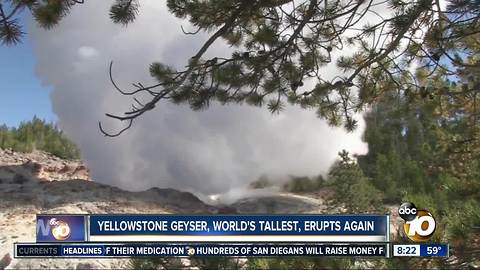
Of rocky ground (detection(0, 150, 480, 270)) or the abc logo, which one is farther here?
rocky ground (detection(0, 150, 480, 270))

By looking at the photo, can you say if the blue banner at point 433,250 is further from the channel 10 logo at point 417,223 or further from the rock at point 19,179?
the rock at point 19,179

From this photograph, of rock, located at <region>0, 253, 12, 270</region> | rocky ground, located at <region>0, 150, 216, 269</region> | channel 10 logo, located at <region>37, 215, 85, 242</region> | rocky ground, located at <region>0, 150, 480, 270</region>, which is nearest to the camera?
channel 10 logo, located at <region>37, 215, 85, 242</region>

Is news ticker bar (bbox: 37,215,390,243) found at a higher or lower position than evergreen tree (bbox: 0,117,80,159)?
lower

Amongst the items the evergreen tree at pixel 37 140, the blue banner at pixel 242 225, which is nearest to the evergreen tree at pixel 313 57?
the blue banner at pixel 242 225

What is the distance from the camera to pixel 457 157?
19.4 ft

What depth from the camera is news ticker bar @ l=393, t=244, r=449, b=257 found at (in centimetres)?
308

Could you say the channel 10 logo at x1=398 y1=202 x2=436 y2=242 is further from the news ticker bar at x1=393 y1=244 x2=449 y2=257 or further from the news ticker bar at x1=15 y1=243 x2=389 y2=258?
the news ticker bar at x1=15 y1=243 x2=389 y2=258

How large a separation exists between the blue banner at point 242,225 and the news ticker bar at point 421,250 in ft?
0.39

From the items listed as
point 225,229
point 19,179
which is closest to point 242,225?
point 225,229

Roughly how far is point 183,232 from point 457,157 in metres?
3.75

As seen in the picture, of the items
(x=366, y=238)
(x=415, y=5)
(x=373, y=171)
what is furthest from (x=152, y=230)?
(x=373, y=171)

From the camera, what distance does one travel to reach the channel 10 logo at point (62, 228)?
10.4 ft

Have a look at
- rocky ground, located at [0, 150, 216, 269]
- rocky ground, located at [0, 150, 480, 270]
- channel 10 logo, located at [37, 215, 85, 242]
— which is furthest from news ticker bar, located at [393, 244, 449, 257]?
rocky ground, located at [0, 150, 216, 269]

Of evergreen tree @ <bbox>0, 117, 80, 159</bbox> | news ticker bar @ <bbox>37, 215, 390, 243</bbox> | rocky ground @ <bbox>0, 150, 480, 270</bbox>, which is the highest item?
evergreen tree @ <bbox>0, 117, 80, 159</bbox>
